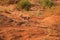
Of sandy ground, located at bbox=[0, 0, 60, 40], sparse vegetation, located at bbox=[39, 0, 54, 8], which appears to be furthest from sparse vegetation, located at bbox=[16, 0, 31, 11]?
sandy ground, located at bbox=[0, 0, 60, 40]

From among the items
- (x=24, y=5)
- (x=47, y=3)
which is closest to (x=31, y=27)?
(x=24, y=5)

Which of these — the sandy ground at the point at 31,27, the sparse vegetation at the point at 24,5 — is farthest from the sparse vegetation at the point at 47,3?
the sandy ground at the point at 31,27

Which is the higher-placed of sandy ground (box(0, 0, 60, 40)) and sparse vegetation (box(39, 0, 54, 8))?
sparse vegetation (box(39, 0, 54, 8))

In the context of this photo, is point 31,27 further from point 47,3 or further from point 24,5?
point 47,3

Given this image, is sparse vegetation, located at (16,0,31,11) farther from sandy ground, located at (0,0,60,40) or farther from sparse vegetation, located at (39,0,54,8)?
sandy ground, located at (0,0,60,40)

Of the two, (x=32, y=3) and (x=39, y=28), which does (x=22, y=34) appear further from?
(x=32, y=3)

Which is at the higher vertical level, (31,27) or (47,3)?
(47,3)

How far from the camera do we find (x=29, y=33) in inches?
229

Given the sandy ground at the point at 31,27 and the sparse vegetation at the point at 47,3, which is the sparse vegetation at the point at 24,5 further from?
the sandy ground at the point at 31,27

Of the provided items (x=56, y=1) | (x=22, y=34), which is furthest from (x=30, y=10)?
(x=22, y=34)

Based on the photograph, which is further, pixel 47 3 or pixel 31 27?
pixel 47 3

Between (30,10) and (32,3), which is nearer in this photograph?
(30,10)

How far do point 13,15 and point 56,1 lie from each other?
297 centimetres

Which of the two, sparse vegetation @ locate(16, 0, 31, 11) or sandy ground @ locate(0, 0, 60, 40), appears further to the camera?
sparse vegetation @ locate(16, 0, 31, 11)
